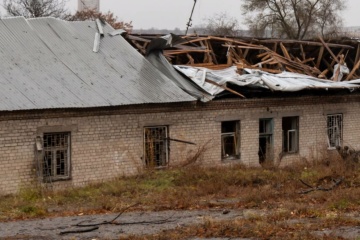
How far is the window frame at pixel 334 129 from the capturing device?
2605 centimetres

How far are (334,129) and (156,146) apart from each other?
8.15 m

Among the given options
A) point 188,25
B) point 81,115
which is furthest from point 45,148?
point 188,25

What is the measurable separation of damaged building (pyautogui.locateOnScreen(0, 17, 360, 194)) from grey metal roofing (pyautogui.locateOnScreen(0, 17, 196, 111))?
0.03 meters

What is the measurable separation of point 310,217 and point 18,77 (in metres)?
9.51

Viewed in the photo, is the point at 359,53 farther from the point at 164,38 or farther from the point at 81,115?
the point at 81,115

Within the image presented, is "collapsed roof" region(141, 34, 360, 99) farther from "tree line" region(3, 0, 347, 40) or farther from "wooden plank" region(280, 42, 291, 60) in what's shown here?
"tree line" region(3, 0, 347, 40)

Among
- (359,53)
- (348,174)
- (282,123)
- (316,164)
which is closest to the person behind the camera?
(348,174)

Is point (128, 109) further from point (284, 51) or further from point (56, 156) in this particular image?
point (284, 51)

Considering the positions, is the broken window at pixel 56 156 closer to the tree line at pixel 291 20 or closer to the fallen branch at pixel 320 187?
the fallen branch at pixel 320 187

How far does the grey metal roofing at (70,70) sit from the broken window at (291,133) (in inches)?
194

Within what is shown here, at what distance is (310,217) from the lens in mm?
12781

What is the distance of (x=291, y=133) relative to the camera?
2488 cm

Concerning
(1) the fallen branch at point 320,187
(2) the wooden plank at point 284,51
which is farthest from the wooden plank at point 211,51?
(1) the fallen branch at point 320,187

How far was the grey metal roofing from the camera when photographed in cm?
1877
